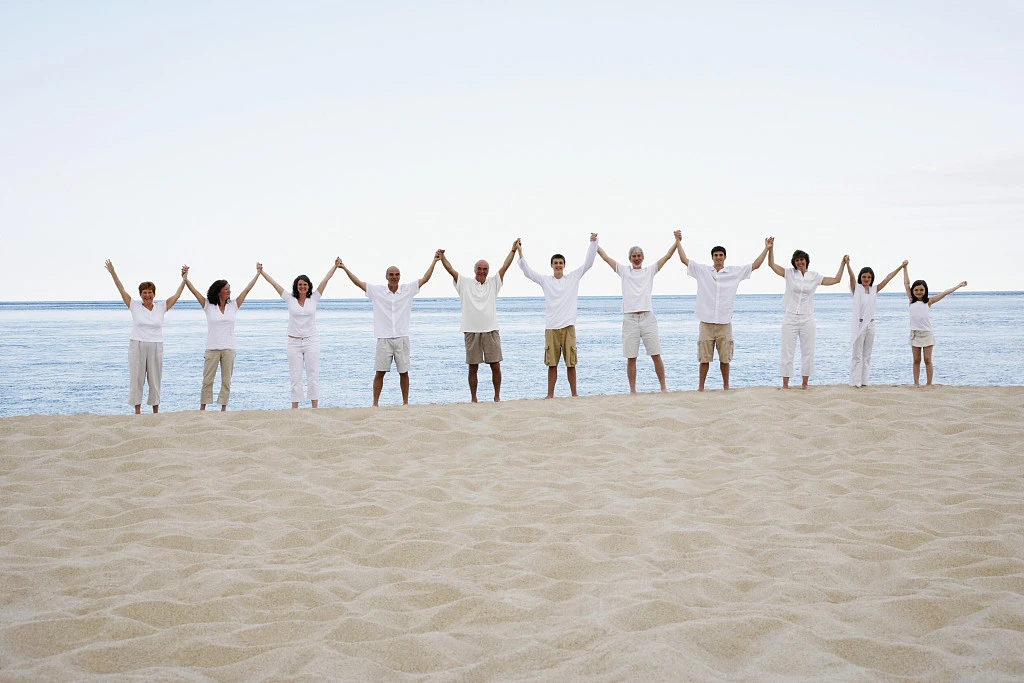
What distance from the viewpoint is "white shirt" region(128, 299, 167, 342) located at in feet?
29.9

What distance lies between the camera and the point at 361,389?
59.7 ft

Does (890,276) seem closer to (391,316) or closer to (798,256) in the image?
(798,256)

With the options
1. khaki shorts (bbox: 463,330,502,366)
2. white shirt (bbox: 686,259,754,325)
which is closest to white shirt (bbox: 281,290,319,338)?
khaki shorts (bbox: 463,330,502,366)

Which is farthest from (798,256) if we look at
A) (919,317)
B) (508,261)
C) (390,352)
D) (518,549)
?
(518,549)

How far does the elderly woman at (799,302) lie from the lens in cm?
984

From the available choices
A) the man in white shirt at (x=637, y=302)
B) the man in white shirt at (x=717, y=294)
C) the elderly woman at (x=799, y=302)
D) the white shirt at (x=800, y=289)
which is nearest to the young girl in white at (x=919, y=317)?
the elderly woman at (x=799, y=302)

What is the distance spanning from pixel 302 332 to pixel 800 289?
612cm

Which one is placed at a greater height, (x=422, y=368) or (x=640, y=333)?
(x=640, y=333)

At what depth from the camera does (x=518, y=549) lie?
4.37m

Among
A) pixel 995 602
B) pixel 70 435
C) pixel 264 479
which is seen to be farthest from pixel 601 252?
pixel 995 602

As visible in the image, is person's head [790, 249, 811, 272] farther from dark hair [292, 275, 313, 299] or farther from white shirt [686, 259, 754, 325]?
dark hair [292, 275, 313, 299]

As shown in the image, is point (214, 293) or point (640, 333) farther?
point (640, 333)

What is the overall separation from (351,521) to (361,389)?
13.5 m

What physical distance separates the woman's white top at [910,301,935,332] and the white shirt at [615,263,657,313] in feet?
11.7
